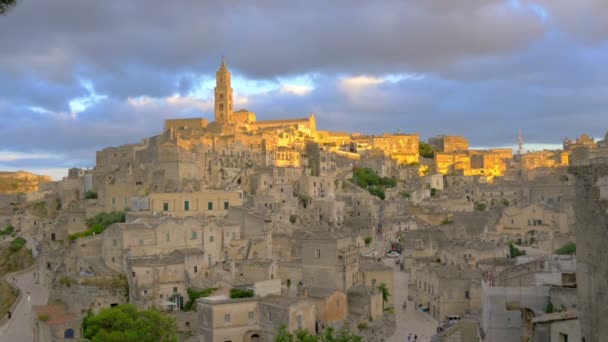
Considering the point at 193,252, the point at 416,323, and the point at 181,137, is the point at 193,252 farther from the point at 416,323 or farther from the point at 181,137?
the point at 181,137

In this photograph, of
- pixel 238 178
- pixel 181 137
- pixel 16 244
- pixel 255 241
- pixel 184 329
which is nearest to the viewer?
pixel 184 329

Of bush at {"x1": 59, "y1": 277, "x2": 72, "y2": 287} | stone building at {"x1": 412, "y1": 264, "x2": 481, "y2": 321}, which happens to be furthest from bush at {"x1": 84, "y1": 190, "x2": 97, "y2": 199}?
stone building at {"x1": 412, "y1": 264, "x2": 481, "y2": 321}

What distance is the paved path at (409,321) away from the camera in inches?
1261

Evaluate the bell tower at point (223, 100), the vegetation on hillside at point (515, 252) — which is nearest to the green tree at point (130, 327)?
the vegetation on hillside at point (515, 252)

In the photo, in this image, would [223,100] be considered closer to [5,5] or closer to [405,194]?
[405,194]

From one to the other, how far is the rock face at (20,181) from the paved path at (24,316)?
63.2 m

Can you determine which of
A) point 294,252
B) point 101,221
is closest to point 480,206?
point 294,252

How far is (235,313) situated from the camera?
1250 inches

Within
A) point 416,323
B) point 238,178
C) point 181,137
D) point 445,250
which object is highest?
point 181,137

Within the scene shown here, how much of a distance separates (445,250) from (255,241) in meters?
12.5


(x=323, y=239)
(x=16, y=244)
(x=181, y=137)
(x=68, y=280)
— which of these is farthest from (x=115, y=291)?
(x=181, y=137)

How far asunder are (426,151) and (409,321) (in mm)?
88844

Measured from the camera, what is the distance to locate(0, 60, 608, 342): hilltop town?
2080 centimetres

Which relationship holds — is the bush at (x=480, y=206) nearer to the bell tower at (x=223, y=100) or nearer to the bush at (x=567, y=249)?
the bush at (x=567, y=249)
